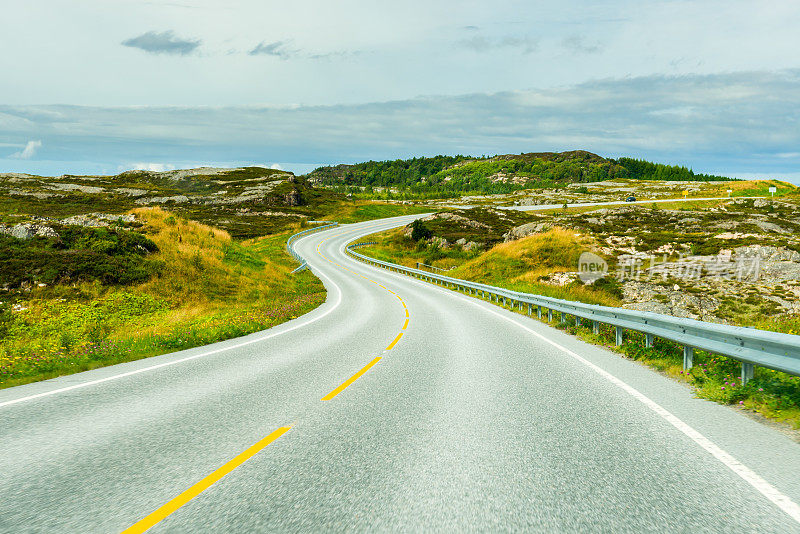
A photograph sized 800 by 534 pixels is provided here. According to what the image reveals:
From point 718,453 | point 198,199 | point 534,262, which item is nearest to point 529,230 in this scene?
point 534,262

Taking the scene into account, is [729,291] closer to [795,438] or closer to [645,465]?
[795,438]

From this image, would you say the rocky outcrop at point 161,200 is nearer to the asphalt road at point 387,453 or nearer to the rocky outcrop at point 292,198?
the rocky outcrop at point 292,198

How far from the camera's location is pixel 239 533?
10.2 ft

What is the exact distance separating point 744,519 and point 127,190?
129 metres

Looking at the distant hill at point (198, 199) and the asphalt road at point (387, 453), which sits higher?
the distant hill at point (198, 199)

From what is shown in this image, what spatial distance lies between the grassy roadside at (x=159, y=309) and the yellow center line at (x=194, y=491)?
19.2 feet

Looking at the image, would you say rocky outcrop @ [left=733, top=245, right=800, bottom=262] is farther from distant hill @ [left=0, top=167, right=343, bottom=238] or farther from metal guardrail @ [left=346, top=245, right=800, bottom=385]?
distant hill @ [left=0, top=167, right=343, bottom=238]

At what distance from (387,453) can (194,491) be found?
1696mm

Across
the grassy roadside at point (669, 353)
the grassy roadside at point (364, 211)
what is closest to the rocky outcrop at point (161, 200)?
the grassy roadside at point (364, 211)

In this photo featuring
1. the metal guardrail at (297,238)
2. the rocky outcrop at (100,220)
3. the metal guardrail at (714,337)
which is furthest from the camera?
the metal guardrail at (297,238)

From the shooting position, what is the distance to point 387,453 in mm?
4516

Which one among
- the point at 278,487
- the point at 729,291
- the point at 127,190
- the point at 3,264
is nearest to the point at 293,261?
the point at 3,264

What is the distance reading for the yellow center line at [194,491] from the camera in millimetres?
3177

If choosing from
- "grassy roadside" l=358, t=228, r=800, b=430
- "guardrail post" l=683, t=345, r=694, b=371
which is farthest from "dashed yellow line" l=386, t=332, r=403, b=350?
"guardrail post" l=683, t=345, r=694, b=371
